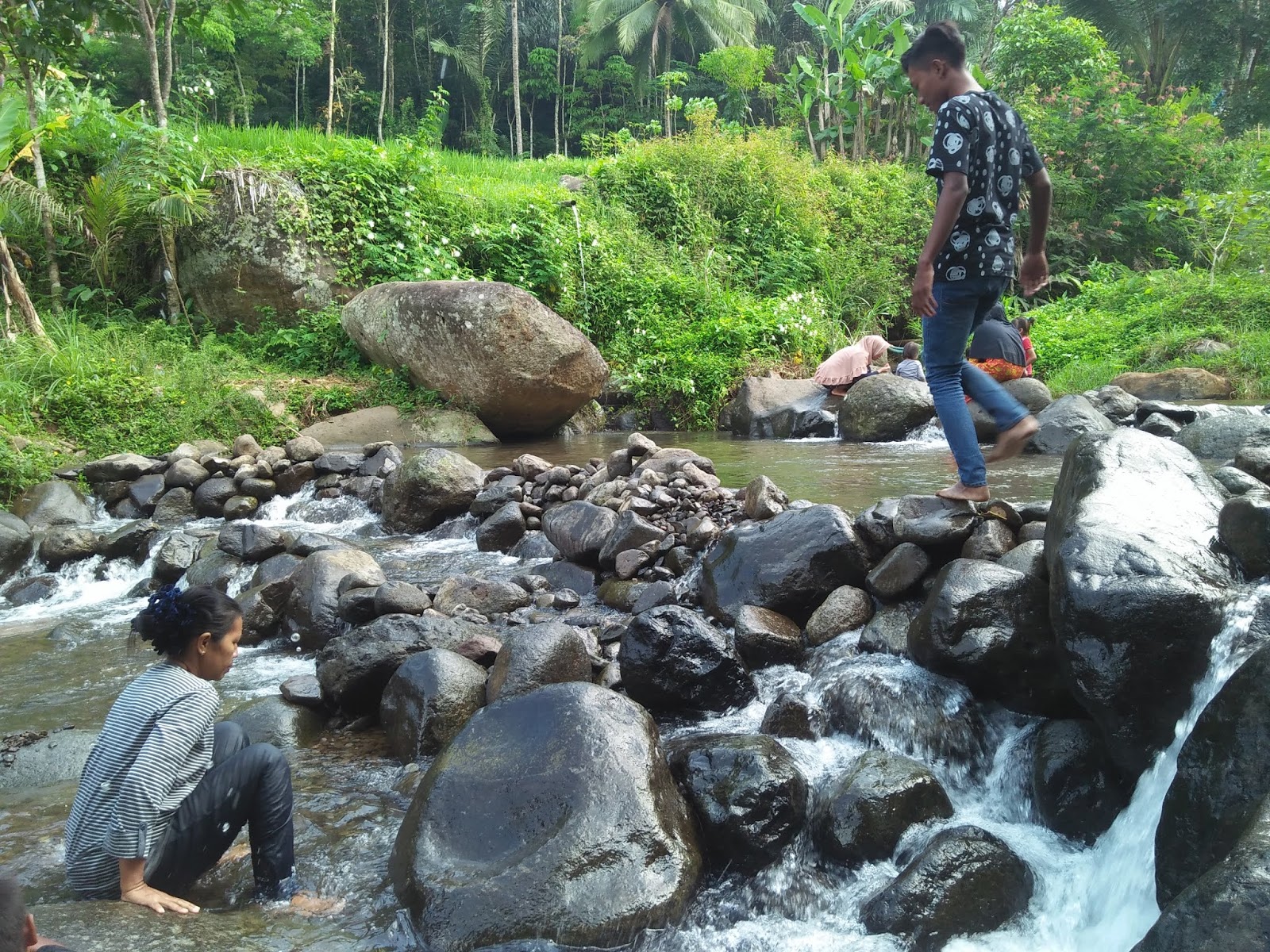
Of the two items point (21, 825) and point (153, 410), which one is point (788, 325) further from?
A: point (21, 825)

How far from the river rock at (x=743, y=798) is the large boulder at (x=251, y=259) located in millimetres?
11998

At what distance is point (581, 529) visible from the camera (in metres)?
6.77

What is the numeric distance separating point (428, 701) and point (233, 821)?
4.18 ft

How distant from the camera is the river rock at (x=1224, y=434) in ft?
24.5

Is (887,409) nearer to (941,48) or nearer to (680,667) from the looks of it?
(941,48)

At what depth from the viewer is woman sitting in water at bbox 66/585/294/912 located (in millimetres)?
2818

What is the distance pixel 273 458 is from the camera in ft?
31.4

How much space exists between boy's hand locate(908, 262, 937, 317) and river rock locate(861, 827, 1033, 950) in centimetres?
230

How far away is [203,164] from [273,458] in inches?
258

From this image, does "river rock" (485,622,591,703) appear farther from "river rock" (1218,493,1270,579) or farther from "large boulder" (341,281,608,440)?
"large boulder" (341,281,608,440)

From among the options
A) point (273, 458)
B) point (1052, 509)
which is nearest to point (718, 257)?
point (273, 458)

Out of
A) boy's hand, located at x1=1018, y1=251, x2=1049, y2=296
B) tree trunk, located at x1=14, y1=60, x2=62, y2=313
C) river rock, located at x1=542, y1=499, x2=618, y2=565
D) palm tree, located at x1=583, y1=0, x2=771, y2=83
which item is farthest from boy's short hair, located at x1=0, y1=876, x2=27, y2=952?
palm tree, located at x1=583, y1=0, x2=771, y2=83

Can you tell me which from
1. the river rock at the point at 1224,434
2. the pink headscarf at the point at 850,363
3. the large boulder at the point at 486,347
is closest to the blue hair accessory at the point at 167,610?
the river rock at the point at 1224,434

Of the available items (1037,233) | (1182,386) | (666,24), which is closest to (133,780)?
(1037,233)
